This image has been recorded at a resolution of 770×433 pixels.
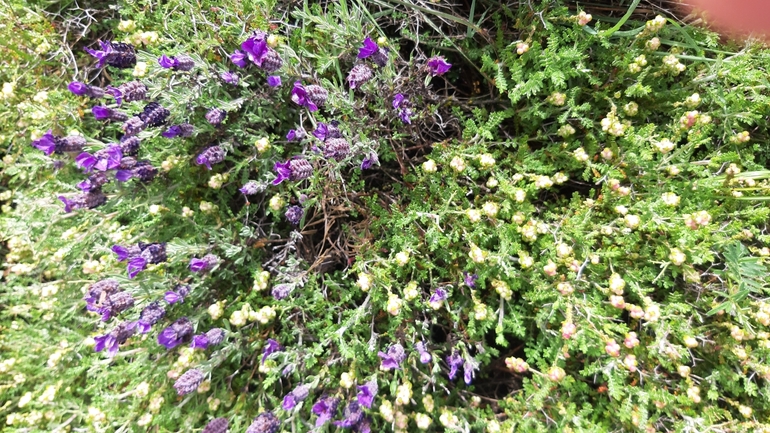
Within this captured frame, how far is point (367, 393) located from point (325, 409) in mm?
247

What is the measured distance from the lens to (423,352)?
6.61 feet

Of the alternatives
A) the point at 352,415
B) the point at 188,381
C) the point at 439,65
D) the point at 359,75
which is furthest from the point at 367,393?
the point at 439,65

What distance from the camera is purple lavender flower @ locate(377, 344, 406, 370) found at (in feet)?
6.36

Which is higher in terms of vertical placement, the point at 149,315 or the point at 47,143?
the point at 47,143

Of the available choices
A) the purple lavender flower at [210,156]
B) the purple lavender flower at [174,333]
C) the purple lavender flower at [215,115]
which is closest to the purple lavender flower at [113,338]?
the purple lavender flower at [174,333]

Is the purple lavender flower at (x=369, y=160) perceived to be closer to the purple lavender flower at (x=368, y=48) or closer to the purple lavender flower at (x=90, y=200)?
the purple lavender flower at (x=368, y=48)

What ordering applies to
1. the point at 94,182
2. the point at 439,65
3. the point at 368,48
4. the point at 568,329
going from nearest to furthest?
the point at 568,329 < the point at 368,48 < the point at 439,65 < the point at 94,182

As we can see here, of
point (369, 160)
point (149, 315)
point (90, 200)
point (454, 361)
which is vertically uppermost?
point (369, 160)

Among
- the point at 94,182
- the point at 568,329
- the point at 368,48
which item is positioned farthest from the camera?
the point at 94,182

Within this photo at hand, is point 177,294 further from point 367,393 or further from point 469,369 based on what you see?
Answer: point 469,369

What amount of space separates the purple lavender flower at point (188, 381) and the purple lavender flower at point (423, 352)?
102cm

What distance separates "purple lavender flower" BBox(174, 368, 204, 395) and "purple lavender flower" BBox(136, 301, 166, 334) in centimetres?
28

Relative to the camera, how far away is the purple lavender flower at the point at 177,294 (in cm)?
200

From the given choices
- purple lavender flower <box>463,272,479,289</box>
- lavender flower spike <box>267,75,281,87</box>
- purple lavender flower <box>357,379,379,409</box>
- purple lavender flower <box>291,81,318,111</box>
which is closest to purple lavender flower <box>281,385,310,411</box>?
purple lavender flower <box>357,379,379,409</box>
